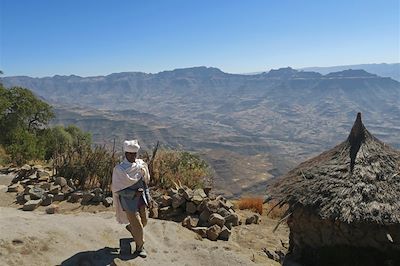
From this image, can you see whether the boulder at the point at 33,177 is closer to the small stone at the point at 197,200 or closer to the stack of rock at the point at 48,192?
the stack of rock at the point at 48,192

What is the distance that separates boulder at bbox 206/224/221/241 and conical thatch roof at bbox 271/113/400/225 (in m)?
1.49

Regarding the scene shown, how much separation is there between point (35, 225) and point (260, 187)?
102003mm

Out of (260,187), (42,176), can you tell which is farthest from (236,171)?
(42,176)

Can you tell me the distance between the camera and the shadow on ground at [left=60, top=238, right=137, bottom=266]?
6191 mm

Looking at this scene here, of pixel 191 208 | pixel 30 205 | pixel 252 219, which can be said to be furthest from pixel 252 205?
pixel 30 205

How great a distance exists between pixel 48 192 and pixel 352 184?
7136 millimetres

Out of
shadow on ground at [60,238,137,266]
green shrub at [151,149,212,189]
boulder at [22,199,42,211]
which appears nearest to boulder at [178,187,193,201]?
green shrub at [151,149,212,189]

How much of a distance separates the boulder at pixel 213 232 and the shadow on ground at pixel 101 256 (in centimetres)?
229

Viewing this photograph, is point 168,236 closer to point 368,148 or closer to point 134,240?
point 134,240

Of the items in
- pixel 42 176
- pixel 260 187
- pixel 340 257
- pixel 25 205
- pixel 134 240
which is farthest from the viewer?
pixel 260 187

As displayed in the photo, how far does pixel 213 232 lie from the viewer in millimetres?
8594

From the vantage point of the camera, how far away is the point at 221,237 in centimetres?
873

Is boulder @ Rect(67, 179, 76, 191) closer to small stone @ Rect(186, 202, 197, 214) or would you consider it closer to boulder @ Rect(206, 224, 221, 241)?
small stone @ Rect(186, 202, 197, 214)

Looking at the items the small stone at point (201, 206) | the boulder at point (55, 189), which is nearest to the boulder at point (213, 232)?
the small stone at point (201, 206)
